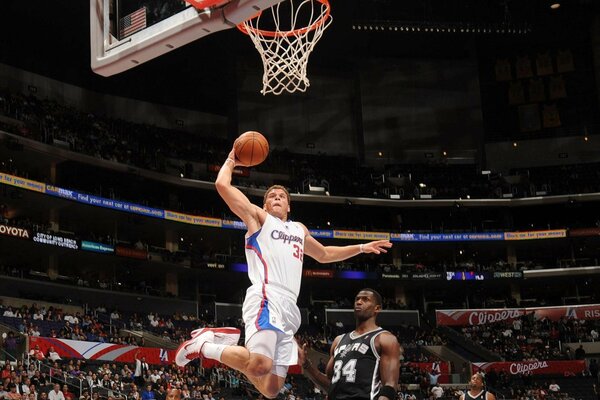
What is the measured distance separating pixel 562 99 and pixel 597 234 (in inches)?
335

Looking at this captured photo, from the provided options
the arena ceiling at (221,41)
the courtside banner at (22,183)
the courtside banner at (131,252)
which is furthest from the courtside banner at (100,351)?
the arena ceiling at (221,41)

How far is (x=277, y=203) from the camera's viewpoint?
23.7 ft

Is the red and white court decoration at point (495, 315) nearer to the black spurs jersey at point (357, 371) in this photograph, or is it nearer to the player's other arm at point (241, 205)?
the player's other arm at point (241, 205)

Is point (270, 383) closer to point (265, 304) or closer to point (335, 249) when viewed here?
point (265, 304)

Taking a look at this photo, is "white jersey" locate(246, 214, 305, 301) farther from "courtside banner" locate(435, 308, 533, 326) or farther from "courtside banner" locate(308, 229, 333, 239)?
"courtside banner" locate(435, 308, 533, 326)

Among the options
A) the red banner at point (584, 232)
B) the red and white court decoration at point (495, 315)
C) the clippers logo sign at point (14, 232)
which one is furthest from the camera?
the red banner at point (584, 232)

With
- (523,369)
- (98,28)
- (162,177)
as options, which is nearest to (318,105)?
(162,177)

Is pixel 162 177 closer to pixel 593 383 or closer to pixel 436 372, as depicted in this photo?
pixel 436 372

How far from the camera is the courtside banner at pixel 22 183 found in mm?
30906

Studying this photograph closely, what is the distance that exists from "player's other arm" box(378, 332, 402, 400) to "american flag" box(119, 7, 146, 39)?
3.60 m

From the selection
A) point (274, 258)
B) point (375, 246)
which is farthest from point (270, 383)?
point (375, 246)

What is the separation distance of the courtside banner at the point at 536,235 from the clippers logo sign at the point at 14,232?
2466cm

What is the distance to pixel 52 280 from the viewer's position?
33094 mm

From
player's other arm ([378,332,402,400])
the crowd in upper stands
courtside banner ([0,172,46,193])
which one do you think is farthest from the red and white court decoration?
player's other arm ([378,332,402,400])
